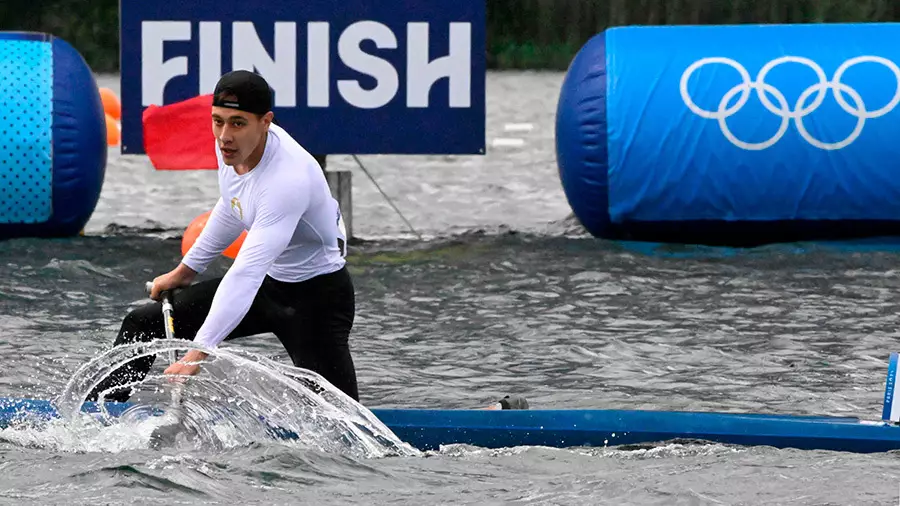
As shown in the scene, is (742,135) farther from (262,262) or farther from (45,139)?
(262,262)

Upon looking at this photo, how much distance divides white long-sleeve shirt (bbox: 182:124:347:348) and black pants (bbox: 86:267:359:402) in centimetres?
6

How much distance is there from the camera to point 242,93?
5.38 meters

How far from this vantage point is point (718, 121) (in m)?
10.6

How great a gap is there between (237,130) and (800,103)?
6.08 meters

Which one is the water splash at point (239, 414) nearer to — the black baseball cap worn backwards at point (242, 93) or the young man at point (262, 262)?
the young man at point (262, 262)

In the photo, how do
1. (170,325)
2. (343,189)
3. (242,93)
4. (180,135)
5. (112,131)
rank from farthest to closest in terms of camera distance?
1. (112,131)
2. (343,189)
3. (180,135)
4. (170,325)
5. (242,93)

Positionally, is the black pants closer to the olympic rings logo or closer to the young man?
the young man

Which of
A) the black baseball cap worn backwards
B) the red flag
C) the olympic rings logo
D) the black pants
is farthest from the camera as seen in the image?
the olympic rings logo

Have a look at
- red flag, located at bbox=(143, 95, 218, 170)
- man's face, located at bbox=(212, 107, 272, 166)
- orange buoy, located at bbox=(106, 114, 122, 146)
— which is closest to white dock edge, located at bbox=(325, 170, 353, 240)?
red flag, located at bbox=(143, 95, 218, 170)

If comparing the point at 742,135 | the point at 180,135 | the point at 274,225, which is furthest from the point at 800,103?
the point at 274,225

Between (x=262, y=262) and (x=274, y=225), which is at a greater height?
(x=274, y=225)

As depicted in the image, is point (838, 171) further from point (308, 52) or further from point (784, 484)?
point (784, 484)

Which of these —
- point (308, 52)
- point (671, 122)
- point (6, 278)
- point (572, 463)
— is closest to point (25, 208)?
point (6, 278)

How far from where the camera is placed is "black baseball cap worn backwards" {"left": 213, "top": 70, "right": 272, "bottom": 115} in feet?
17.7
